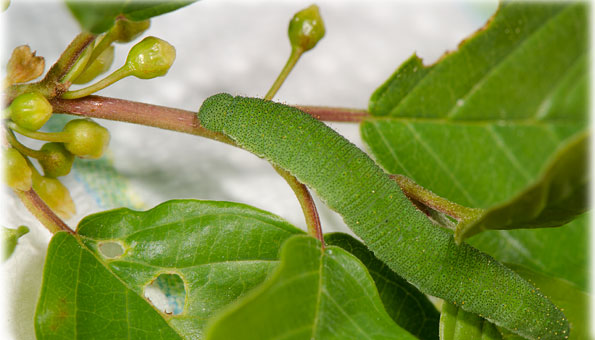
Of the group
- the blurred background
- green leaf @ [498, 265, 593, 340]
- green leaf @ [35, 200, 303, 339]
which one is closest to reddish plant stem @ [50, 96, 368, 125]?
green leaf @ [35, 200, 303, 339]

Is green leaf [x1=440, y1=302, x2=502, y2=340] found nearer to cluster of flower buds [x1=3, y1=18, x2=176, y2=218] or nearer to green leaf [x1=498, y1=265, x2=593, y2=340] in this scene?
green leaf [x1=498, y1=265, x2=593, y2=340]

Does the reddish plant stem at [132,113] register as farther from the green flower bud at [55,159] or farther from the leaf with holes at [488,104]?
the leaf with holes at [488,104]

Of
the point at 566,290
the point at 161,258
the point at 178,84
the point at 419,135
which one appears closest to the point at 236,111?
the point at 161,258

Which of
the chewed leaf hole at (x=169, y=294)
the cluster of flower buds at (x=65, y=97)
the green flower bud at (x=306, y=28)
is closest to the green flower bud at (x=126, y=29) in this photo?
the cluster of flower buds at (x=65, y=97)

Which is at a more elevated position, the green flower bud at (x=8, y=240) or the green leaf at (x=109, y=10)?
the green leaf at (x=109, y=10)

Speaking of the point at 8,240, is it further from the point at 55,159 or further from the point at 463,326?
the point at 463,326

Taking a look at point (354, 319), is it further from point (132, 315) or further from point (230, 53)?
point (230, 53)

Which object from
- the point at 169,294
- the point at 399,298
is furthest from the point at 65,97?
the point at 399,298
